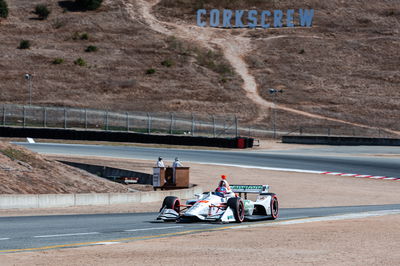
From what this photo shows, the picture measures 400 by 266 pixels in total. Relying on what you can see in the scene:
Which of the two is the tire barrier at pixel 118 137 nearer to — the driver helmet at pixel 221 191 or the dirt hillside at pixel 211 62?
the dirt hillside at pixel 211 62

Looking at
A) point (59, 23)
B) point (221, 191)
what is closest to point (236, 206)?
point (221, 191)

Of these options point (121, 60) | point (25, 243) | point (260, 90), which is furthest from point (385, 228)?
point (121, 60)

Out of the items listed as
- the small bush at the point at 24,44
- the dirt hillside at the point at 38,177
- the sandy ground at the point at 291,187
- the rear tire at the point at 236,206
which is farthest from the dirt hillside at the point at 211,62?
the rear tire at the point at 236,206

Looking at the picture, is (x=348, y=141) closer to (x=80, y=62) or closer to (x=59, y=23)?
(x=80, y=62)

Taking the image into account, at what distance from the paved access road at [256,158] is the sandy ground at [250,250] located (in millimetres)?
24560

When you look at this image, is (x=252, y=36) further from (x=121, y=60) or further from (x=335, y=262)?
(x=335, y=262)

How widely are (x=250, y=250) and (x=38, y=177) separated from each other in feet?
49.7

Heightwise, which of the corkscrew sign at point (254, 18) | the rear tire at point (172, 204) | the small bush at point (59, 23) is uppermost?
the corkscrew sign at point (254, 18)

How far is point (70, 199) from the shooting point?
24266mm

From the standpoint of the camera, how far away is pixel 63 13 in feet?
381

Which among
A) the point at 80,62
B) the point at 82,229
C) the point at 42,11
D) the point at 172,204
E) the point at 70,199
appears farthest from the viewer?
the point at 42,11

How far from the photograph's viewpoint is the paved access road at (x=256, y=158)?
42781mm

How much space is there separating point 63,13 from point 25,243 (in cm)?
10533

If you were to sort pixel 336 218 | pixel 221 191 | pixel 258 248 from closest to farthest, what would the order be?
pixel 258 248 → pixel 221 191 → pixel 336 218
